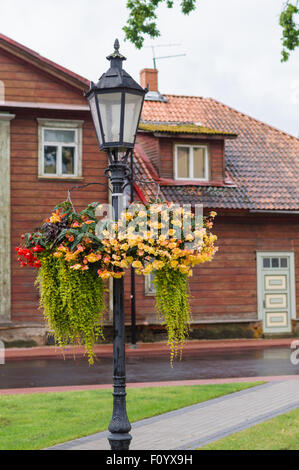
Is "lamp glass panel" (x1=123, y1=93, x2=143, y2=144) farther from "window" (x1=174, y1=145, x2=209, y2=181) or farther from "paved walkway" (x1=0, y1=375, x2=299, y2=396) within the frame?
"window" (x1=174, y1=145, x2=209, y2=181)

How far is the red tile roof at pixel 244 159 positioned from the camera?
20463 mm

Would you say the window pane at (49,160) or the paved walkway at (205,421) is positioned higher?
the window pane at (49,160)

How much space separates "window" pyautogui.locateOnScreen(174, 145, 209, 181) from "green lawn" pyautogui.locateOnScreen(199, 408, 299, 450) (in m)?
13.0

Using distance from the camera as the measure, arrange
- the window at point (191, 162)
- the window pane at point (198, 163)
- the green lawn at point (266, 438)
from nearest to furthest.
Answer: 1. the green lawn at point (266, 438)
2. the window at point (191, 162)
3. the window pane at point (198, 163)

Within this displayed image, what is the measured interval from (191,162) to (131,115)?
48.9 ft

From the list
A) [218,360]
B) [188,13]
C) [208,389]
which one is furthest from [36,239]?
[218,360]

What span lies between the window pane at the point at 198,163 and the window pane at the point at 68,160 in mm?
3923

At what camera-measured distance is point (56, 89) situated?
19.0 m

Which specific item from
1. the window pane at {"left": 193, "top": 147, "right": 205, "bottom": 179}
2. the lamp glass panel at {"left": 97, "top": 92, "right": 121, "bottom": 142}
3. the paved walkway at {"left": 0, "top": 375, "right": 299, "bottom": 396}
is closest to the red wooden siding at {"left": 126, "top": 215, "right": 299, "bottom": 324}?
the window pane at {"left": 193, "top": 147, "right": 205, "bottom": 179}

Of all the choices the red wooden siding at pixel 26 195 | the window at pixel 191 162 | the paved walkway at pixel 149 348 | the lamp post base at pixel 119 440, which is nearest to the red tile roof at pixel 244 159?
the window at pixel 191 162

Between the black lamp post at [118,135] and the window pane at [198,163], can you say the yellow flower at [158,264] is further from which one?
the window pane at [198,163]

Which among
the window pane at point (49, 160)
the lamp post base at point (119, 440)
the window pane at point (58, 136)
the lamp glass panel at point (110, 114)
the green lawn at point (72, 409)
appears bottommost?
the green lawn at point (72, 409)

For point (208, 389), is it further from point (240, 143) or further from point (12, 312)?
point (240, 143)

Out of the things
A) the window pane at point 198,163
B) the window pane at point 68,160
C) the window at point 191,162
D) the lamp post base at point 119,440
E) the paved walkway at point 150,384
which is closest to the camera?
the lamp post base at point 119,440
